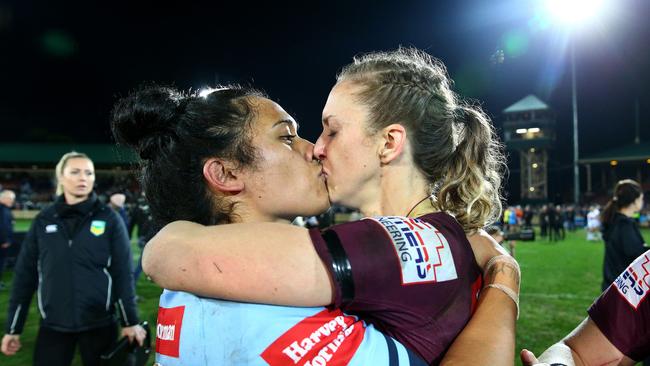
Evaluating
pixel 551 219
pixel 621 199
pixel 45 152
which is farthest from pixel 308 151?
pixel 45 152

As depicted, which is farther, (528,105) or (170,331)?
(528,105)

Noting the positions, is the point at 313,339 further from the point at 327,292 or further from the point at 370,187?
the point at 370,187

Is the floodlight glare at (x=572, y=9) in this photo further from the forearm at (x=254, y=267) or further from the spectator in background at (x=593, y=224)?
the forearm at (x=254, y=267)

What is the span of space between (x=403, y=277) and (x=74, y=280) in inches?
151

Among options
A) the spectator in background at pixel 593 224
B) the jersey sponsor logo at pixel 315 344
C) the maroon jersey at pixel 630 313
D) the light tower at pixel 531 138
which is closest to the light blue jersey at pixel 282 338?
the jersey sponsor logo at pixel 315 344

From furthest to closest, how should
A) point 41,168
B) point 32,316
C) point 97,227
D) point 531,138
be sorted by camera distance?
point 531,138, point 41,168, point 32,316, point 97,227

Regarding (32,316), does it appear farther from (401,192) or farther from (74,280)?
(401,192)

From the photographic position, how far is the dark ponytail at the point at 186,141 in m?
1.62

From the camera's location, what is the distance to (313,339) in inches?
47.7

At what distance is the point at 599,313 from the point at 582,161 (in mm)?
51340

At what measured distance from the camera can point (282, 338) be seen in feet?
3.96

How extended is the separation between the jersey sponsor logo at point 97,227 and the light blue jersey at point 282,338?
3.44 m

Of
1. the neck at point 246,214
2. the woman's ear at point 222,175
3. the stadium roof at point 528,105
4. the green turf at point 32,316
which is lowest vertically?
the green turf at point 32,316

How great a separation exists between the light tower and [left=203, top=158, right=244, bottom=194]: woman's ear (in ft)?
182
